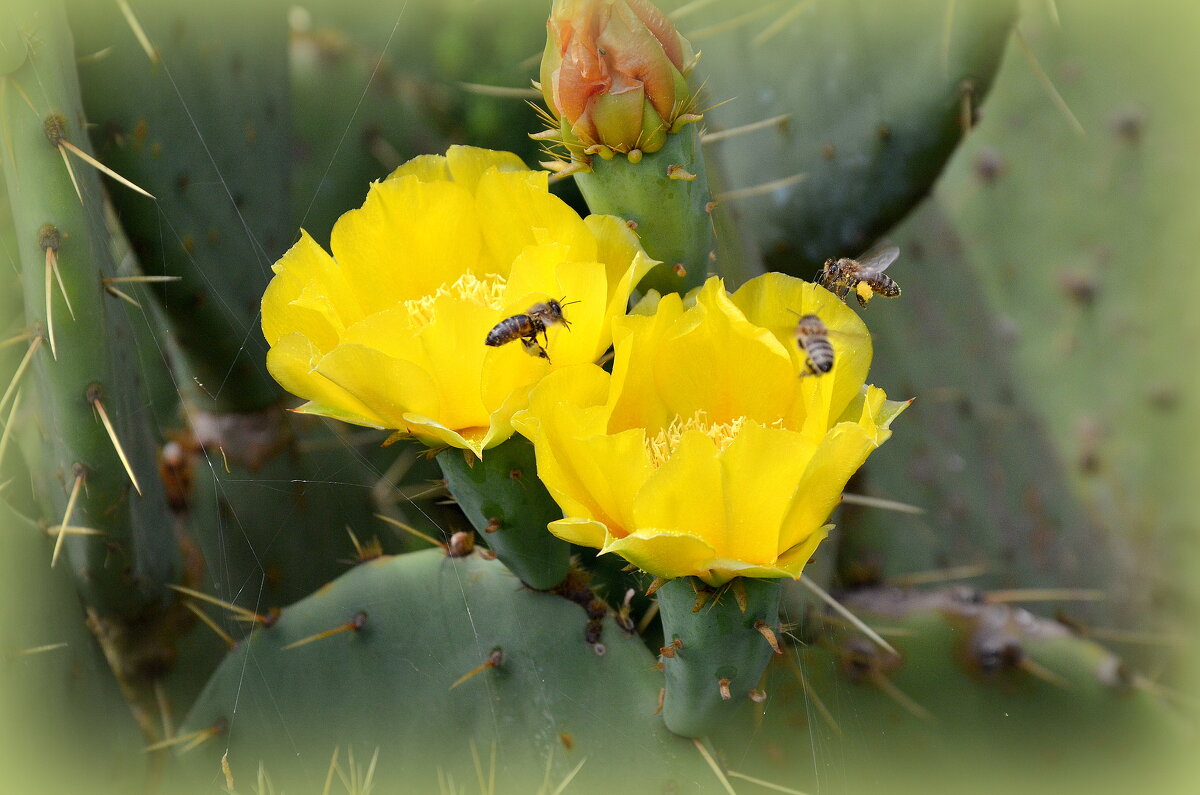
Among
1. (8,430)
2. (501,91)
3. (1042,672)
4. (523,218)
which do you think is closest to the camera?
(523,218)

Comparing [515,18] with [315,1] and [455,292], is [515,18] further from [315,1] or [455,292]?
[455,292]

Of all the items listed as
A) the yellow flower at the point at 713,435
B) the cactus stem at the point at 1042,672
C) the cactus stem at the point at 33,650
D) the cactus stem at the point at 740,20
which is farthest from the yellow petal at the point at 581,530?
the cactus stem at the point at 1042,672

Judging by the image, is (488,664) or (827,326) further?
(488,664)

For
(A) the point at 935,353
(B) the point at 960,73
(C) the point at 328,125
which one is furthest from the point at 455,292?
(A) the point at 935,353

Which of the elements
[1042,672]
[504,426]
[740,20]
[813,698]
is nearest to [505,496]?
[504,426]

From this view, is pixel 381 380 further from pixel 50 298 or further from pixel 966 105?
pixel 966 105

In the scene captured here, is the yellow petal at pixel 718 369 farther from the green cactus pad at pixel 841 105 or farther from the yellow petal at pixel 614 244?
the green cactus pad at pixel 841 105

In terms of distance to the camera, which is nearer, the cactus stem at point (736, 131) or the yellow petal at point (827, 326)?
the yellow petal at point (827, 326)

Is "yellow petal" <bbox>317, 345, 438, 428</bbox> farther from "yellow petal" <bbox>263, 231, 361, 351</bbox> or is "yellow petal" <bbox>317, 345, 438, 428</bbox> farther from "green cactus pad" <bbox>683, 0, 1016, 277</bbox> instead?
"green cactus pad" <bbox>683, 0, 1016, 277</bbox>
